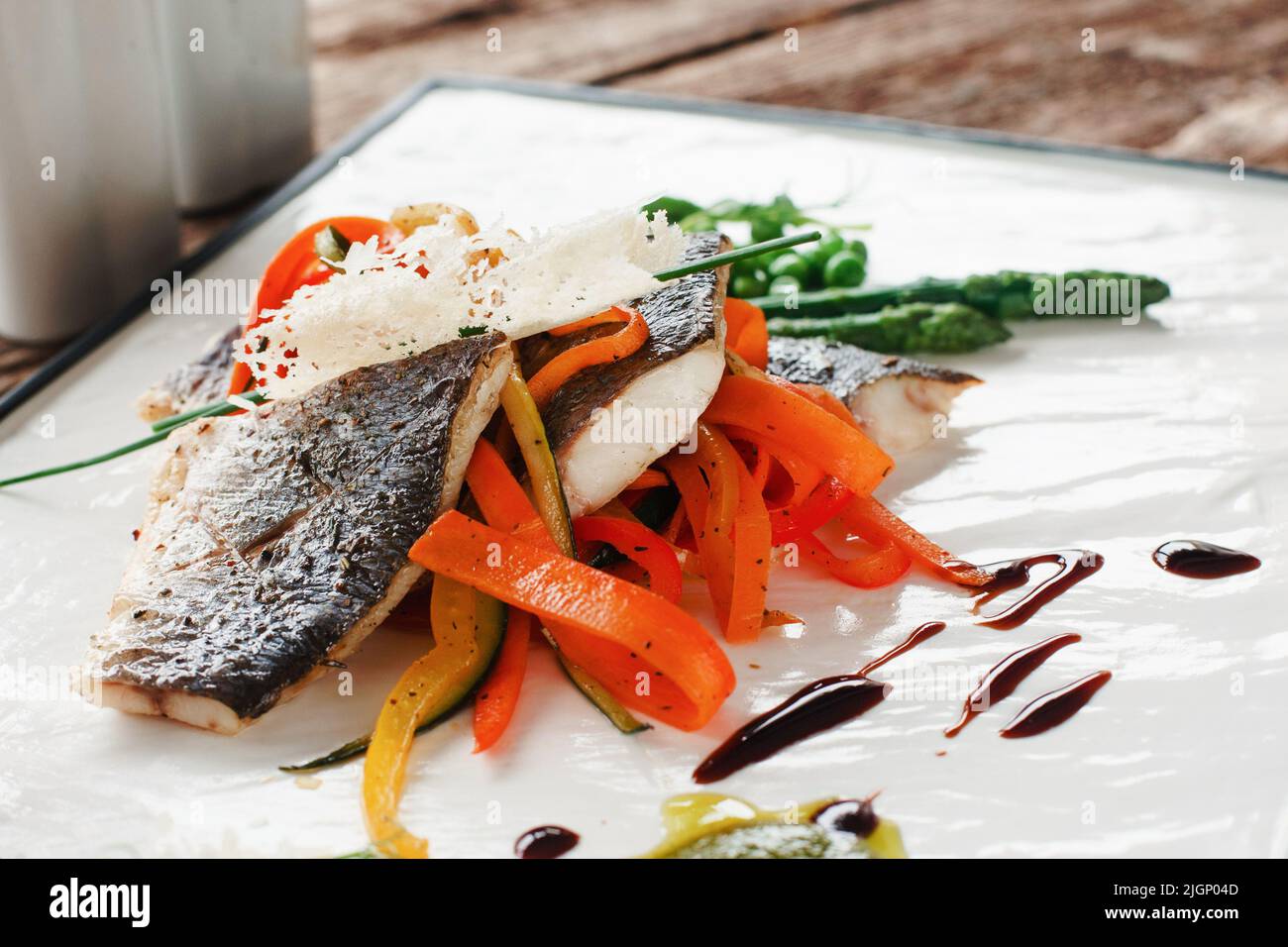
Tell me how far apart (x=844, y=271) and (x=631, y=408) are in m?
1.97

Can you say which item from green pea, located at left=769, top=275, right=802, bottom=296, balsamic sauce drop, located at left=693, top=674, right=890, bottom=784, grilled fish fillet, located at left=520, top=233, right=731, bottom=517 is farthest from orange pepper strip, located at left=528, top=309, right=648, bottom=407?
green pea, located at left=769, top=275, right=802, bottom=296

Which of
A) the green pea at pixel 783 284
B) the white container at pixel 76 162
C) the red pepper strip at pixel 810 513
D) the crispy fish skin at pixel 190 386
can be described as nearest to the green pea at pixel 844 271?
the green pea at pixel 783 284

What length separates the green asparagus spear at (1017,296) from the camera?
187 inches

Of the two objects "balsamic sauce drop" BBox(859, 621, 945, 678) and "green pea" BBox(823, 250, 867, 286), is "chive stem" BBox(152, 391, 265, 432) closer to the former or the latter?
"balsamic sauce drop" BBox(859, 621, 945, 678)

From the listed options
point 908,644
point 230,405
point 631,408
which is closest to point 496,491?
point 631,408

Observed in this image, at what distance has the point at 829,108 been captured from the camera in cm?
709

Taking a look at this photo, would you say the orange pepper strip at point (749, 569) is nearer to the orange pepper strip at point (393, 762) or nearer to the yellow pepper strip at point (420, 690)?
the yellow pepper strip at point (420, 690)

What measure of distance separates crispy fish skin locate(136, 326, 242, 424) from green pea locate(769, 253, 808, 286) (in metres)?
2.07

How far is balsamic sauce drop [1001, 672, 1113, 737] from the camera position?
113 inches

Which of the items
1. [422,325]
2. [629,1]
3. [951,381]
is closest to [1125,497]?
[951,381]

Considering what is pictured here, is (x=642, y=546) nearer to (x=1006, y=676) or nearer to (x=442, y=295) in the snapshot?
(x=442, y=295)

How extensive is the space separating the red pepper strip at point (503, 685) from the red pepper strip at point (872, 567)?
83 cm

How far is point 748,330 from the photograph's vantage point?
3869mm

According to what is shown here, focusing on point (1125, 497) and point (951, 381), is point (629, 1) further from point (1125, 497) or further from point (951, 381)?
point (1125, 497)
